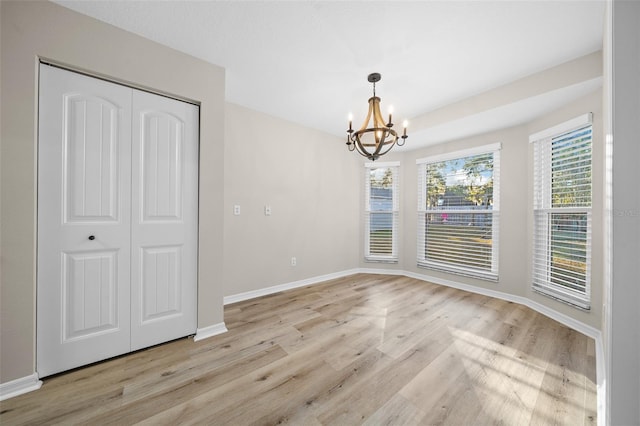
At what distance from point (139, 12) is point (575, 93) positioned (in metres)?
3.85

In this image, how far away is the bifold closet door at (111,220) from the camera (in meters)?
1.67

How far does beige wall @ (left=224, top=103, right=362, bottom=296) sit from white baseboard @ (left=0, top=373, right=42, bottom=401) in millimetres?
1631

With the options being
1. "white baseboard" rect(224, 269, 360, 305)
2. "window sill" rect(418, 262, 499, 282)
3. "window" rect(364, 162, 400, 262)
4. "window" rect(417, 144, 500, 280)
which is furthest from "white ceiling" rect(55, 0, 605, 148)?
"white baseboard" rect(224, 269, 360, 305)

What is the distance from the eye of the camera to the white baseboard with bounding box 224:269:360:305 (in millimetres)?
3118

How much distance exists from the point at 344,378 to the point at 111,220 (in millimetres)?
2122

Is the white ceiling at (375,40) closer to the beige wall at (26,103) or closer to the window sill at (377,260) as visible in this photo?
the beige wall at (26,103)

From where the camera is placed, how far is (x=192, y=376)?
1.71 metres

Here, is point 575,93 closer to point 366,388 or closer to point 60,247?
point 366,388

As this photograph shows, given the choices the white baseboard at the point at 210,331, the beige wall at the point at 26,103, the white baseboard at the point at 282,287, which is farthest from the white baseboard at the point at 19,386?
the white baseboard at the point at 282,287

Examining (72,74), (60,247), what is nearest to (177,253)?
(60,247)

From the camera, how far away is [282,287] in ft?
11.8

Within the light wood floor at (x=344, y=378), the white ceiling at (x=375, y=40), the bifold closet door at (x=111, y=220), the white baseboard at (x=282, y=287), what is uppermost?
the white ceiling at (x=375, y=40)

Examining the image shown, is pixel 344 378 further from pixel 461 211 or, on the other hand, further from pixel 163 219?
pixel 461 211

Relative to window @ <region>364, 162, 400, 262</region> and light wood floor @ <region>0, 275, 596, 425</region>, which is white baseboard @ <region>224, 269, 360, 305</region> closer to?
light wood floor @ <region>0, 275, 596, 425</region>
